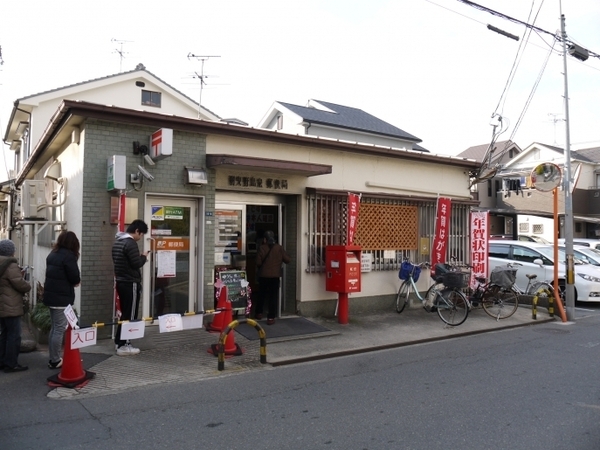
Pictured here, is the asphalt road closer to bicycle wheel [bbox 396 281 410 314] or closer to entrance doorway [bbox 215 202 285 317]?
entrance doorway [bbox 215 202 285 317]

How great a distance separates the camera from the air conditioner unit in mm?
9633

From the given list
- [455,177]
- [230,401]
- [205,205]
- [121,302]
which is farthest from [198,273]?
[455,177]

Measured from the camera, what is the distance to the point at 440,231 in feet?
37.8

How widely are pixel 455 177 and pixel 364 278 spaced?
3.90 meters

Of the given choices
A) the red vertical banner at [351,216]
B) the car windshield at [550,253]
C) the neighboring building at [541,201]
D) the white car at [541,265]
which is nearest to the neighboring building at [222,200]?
the red vertical banner at [351,216]

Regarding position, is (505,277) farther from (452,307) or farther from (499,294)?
(452,307)

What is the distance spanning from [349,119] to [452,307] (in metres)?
21.0

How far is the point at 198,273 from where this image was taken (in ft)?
28.9

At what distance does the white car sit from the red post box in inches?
246

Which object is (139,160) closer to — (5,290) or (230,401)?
(5,290)

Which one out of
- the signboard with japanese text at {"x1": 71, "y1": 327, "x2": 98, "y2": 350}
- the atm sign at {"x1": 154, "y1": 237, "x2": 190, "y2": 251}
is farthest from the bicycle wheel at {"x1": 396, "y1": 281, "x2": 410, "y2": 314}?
the signboard with japanese text at {"x1": 71, "y1": 327, "x2": 98, "y2": 350}

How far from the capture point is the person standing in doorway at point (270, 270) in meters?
8.92

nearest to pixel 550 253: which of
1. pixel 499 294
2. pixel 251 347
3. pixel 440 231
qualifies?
pixel 499 294

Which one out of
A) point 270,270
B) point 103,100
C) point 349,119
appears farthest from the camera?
point 349,119
